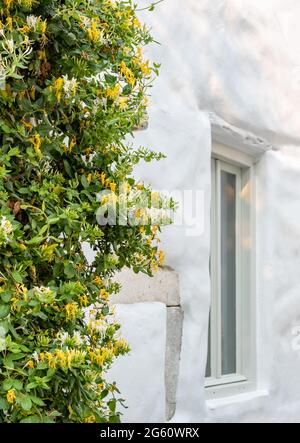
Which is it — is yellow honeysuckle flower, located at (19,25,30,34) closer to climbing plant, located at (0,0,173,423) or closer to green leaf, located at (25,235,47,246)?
climbing plant, located at (0,0,173,423)

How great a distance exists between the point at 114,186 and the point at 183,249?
177 centimetres

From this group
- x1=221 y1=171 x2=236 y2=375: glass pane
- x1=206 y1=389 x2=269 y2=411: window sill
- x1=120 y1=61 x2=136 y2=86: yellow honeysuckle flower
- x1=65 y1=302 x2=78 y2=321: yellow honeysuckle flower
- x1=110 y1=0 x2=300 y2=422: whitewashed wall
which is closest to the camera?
x1=65 y1=302 x2=78 y2=321: yellow honeysuckle flower

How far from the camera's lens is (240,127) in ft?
15.1

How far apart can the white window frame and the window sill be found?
5 cm

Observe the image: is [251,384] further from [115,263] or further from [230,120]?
[115,263]

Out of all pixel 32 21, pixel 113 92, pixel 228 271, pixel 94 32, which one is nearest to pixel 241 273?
pixel 228 271

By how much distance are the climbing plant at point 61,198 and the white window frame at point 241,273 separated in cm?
220

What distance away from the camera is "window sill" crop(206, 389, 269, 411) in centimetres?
432

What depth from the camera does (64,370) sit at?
1.93 meters

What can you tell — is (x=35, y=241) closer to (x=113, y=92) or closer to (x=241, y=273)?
(x=113, y=92)

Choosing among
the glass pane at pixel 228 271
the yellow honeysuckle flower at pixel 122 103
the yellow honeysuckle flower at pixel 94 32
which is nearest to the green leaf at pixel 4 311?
the yellow honeysuckle flower at pixel 122 103

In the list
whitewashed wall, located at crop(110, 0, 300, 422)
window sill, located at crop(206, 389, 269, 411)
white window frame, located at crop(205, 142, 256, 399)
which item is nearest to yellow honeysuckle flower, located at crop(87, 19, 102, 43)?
whitewashed wall, located at crop(110, 0, 300, 422)

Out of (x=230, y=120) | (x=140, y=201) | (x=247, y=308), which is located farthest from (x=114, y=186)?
(x=247, y=308)

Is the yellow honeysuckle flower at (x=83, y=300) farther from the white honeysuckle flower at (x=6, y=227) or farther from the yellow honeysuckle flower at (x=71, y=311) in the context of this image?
the white honeysuckle flower at (x=6, y=227)
